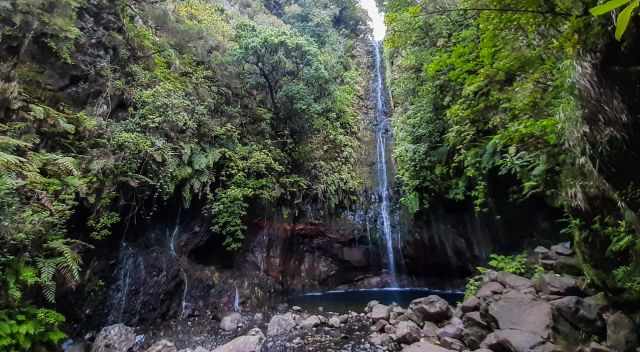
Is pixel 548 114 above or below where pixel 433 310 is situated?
above

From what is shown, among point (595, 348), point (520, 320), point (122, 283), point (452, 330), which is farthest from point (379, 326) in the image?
point (122, 283)

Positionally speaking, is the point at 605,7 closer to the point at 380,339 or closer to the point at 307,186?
the point at 380,339

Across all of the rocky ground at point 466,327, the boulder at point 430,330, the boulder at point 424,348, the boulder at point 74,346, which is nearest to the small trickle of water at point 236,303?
the rocky ground at point 466,327

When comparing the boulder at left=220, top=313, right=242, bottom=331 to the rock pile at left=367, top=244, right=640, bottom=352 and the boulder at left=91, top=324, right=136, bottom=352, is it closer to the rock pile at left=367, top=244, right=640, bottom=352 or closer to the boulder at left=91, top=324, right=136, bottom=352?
the boulder at left=91, top=324, right=136, bottom=352

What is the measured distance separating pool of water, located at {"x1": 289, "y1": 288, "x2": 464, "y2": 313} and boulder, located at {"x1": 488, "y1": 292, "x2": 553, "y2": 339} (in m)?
3.92

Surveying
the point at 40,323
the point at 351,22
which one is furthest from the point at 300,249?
the point at 351,22

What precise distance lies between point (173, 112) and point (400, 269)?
27.1 feet

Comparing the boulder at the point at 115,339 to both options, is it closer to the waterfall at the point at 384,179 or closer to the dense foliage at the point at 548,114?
the dense foliage at the point at 548,114

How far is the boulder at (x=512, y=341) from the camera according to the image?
4.19m

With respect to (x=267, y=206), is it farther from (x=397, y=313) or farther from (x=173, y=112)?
(x=397, y=313)

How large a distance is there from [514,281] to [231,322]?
545 cm

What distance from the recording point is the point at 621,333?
3.51 m

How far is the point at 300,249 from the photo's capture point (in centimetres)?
1125

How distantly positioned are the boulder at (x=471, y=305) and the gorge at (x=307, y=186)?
0.02 meters
